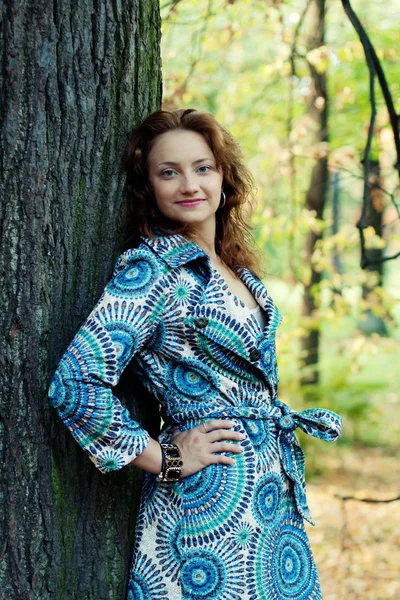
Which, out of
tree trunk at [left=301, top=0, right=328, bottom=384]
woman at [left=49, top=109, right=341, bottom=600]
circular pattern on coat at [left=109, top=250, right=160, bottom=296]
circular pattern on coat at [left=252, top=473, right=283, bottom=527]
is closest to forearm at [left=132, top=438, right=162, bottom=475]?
woman at [left=49, top=109, right=341, bottom=600]

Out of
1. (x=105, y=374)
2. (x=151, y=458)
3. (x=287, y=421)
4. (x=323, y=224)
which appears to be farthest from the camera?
(x=323, y=224)

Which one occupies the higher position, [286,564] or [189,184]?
[189,184]

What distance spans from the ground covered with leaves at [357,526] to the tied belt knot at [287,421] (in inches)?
72.3

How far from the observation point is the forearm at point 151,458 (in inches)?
82.5

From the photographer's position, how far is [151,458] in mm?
2115

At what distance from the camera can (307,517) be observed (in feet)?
7.94

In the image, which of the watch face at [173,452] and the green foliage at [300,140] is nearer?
the watch face at [173,452]

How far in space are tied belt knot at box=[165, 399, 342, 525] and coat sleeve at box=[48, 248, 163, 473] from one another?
20cm

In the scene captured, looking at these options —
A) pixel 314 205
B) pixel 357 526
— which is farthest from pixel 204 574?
pixel 314 205

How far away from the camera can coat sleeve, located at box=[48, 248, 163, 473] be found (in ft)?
6.47

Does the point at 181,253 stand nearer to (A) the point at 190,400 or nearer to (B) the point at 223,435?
(A) the point at 190,400

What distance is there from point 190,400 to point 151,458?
0.73 ft

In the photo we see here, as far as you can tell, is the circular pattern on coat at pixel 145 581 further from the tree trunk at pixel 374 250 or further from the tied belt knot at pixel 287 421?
the tree trunk at pixel 374 250

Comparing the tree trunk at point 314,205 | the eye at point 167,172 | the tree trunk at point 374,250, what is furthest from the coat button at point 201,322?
the tree trunk at point 314,205
